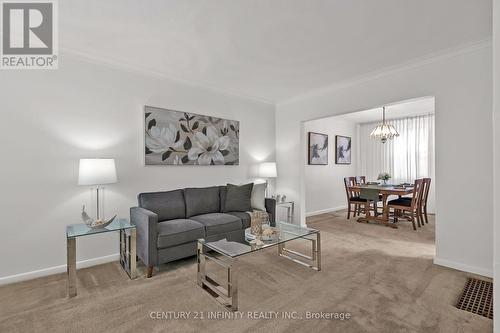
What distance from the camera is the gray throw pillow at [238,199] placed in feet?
12.2

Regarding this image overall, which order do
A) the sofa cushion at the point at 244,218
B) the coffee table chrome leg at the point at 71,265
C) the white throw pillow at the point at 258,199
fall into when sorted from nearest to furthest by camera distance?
1. the coffee table chrome leg at the point at 71,265
2. the sofa cushion at the point at 244,218
3. the white throw pillow at the point at 258,199

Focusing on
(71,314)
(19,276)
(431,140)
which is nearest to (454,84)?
(431,140)

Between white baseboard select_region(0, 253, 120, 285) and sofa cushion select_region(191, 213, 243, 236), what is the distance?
1.12 meters

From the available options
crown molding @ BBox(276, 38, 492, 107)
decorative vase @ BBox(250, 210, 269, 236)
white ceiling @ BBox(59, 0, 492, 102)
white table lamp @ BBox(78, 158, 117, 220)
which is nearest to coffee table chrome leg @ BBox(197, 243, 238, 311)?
decorative vase @ BBox(250, 210, 269, 236)

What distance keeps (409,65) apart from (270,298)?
10.7 feet

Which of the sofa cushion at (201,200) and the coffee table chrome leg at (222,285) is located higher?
the sofa cushion at (201,200)

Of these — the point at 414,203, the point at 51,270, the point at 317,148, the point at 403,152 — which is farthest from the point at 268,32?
the point at 403,152

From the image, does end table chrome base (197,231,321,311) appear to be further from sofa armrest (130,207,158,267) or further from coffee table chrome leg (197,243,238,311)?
sofa armrest (130,207,158,267)

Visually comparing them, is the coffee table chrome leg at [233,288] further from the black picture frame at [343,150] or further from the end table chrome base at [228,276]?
the black picture frame at [343,150]

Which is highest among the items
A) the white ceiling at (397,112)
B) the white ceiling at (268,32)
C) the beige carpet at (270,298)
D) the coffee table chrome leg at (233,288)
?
the white ceiling at (268,32)

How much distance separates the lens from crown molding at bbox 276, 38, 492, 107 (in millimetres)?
2665

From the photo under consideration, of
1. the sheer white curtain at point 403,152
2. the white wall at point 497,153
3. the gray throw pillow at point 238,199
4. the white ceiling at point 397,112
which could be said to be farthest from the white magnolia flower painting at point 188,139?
the sheer white curtain at point 403,152

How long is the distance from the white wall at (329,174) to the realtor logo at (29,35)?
4.57m

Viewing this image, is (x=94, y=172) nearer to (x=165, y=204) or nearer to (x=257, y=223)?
(x=165, y=204)
